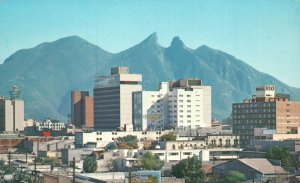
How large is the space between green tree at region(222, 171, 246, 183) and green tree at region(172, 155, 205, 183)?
176cm

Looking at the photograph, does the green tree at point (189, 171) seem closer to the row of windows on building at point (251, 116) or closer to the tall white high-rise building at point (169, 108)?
the row of windows on building at point (251, 116)

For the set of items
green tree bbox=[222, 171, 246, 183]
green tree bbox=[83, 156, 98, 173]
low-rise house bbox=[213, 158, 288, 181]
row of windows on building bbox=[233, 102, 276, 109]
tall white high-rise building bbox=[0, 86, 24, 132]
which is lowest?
green tree bbox=[83, 156, 98, 173]

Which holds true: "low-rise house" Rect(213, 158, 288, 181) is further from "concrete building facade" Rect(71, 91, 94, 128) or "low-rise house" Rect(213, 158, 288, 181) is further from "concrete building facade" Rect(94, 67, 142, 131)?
"concrete building facade" Rect(71, 91, 94, 128)

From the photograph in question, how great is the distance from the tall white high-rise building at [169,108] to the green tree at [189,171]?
69159 mm

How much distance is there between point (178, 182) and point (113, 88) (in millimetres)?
83841

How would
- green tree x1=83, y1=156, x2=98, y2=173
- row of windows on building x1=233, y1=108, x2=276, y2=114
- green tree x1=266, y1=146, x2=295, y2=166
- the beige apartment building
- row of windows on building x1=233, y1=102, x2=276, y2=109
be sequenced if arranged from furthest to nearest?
row of windows on building x1=233, y1=108, x2=276, y2=114
row of windows on building x1=233, y1=102, x2=276, y2=109
the beige apartment building
green tree x1=83, y1=156, x2=98, y2=173
green tree x1=266, y1=146, x2=295, y2=166

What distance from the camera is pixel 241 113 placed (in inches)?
4043

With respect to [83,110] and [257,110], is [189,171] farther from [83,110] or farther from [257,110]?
[83,110]

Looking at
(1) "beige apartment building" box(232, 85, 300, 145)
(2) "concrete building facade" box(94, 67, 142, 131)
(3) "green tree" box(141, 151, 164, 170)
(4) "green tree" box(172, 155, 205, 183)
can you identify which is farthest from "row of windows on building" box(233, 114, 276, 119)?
(4) "green tree" box(172, 155, 205, 183)

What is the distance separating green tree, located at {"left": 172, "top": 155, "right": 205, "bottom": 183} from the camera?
47.9 m

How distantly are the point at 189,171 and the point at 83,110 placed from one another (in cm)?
11668

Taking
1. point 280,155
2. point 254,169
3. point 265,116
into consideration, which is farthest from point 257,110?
point 254,169

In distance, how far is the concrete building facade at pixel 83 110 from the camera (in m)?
161

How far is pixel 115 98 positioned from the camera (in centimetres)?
12700
